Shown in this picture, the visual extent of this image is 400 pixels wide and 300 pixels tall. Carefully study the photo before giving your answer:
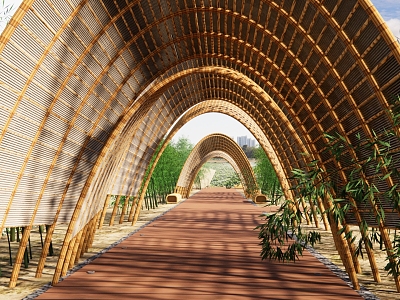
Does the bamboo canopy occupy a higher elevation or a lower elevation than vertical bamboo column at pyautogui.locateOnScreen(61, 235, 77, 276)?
higher

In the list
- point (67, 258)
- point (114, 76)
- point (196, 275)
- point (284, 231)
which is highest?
point (114, 76)

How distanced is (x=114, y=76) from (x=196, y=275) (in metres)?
6.63

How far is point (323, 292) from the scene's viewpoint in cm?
951

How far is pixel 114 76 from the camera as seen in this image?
13086 mm

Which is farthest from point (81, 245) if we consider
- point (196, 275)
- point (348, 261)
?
point (348, 261)

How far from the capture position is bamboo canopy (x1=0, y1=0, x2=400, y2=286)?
27.6 ft

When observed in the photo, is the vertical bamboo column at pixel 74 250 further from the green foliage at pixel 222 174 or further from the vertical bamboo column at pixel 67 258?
the green foliage at pixel 222 174

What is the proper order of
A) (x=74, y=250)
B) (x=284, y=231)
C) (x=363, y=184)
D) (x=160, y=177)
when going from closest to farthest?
(x=363, y=184) < (x=284, y=231) < (x=74, y=250) < (x=160, y=177)

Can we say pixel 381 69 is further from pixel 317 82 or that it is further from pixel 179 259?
pixel 179 259

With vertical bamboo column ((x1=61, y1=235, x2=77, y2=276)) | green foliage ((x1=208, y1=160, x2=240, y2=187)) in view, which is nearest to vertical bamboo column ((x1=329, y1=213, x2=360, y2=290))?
vertical bamboo column ((x1=61, y1=235, x2=77, y2=276))

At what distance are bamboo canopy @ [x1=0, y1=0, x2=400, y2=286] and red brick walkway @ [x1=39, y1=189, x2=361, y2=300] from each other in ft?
3.47

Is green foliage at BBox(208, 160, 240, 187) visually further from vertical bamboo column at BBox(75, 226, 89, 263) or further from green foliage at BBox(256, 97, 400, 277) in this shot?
green foliage at BBox(256, 97, 400, 277)

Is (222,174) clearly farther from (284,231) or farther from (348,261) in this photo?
(348,261)

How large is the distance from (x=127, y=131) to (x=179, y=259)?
5.03m
